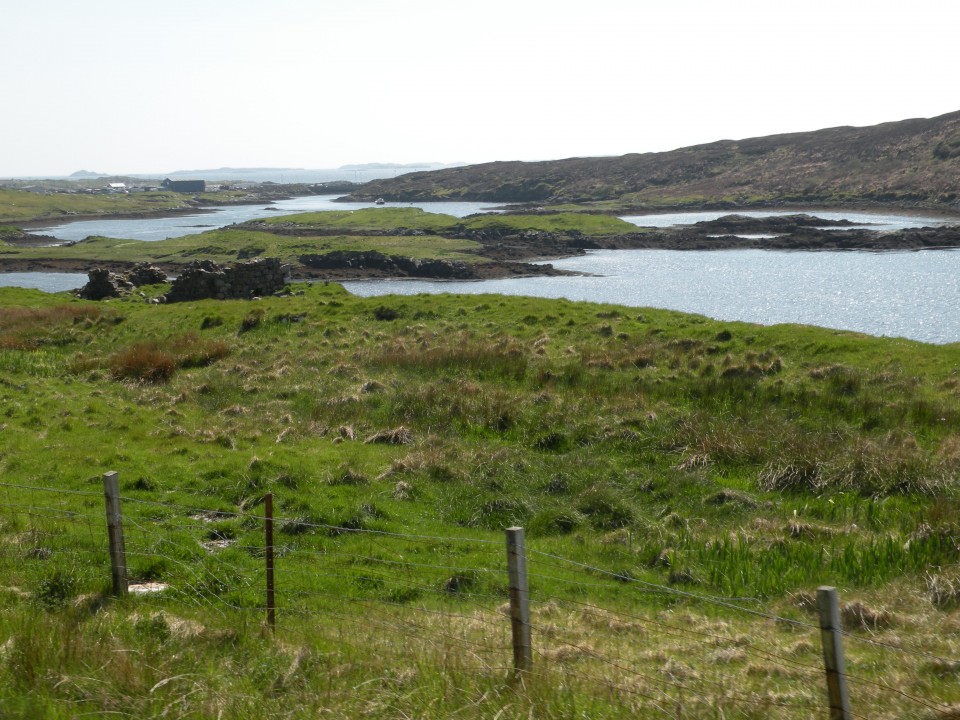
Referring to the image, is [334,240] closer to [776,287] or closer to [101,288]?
[101,288]

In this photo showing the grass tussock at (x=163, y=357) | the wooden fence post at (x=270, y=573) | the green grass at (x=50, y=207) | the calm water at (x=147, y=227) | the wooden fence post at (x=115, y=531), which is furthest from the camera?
the green grass at (x=50, y=207)

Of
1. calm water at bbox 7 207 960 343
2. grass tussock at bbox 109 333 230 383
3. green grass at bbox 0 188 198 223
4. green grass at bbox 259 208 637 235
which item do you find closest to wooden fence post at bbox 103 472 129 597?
grass tussock at bbox 109 333 230 383

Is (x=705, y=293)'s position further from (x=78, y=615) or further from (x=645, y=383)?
(x=78, y=615)

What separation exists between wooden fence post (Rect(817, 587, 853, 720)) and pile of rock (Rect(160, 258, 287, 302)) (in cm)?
4546

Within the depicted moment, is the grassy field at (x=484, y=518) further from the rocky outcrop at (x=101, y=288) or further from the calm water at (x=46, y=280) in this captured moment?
the calm water at (x=46, y=280)

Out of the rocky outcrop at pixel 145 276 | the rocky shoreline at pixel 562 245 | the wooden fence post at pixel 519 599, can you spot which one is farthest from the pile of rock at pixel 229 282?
the wooden fence post at pixel 519 599

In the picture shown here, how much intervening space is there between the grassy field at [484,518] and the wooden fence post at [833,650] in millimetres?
1081

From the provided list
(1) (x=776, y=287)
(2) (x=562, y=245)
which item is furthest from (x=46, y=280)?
(1) (x=776, y=287)

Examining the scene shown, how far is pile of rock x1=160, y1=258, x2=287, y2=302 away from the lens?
158 feet

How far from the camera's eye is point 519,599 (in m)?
7.41

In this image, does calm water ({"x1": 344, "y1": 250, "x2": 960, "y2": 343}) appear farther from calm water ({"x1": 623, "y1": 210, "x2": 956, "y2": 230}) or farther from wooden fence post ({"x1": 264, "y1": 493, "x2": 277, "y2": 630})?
wooden fence post ({"x1": 264, "y1": 493, "x2": 277, "y2": 630})

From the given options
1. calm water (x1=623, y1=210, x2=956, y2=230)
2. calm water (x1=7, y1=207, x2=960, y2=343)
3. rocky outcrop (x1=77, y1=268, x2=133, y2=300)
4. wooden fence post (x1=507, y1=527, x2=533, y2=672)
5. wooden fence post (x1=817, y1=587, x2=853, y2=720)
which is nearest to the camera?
wooden fence post (x1=817, y1=587, x2=853, y2=720)

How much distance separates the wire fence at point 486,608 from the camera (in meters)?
7.61

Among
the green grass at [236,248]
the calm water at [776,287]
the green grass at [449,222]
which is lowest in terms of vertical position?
the calm water at [776,287]
